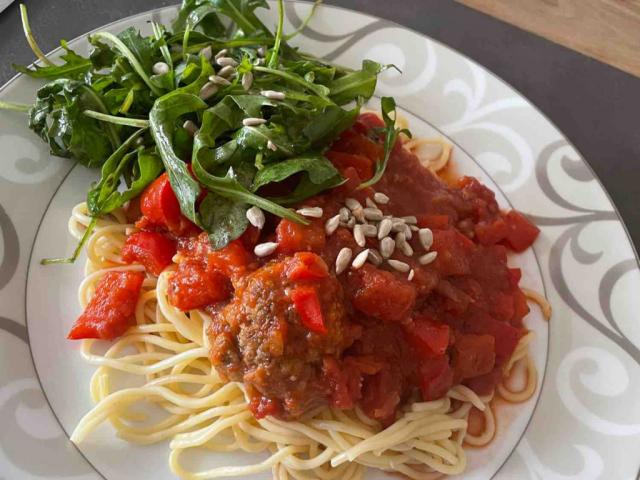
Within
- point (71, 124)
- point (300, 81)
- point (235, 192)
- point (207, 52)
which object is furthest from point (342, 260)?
point (71, 124)

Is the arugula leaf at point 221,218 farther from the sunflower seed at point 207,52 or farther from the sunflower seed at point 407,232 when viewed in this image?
the sunflower seed at point 207,52

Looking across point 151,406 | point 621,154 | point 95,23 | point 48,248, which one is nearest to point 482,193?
point 621,154

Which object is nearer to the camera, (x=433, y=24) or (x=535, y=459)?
(x=535, y=459)

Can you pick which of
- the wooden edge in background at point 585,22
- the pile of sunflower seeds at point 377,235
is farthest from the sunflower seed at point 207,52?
the wooden edge in background at point 585,22

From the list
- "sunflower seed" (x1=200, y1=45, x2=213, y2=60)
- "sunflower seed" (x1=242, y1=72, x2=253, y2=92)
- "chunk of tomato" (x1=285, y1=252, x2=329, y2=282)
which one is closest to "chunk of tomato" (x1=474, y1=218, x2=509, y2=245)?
"chunk of tomato" (x1=285, y1=252, x2=329, y2=282)

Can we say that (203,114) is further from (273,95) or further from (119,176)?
(119,176)

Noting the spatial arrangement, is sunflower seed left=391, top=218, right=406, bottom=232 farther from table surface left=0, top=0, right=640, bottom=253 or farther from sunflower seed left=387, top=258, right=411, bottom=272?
table surface left=0, top=0, right=640, bottom=253

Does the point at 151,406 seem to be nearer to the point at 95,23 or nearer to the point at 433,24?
the point at 95,23
